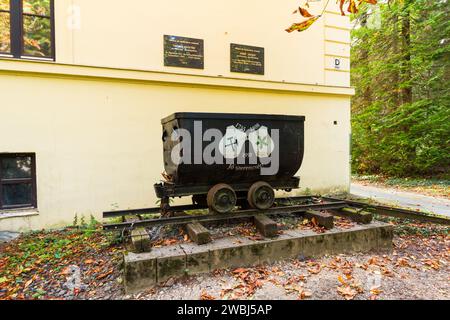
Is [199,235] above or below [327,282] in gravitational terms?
above

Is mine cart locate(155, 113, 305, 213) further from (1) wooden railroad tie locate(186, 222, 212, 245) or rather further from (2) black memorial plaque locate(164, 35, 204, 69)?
(2) black memorial plaque locate(164, 35, 204, 69)

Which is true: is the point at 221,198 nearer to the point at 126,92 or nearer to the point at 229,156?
the point at 229,156

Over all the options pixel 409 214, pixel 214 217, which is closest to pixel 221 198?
pixel 214 217

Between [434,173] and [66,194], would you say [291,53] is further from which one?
[434,173]

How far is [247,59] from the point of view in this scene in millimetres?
6695

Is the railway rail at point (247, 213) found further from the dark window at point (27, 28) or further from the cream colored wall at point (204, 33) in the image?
the dark window at point (27, 28)

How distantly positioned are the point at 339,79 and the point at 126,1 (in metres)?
5.87

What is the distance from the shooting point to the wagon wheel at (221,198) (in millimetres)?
3764

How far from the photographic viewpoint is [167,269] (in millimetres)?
2943

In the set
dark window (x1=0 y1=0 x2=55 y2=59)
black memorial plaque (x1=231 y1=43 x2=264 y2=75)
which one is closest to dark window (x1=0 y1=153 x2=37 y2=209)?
dark window (x1=0 y1=0 x2=55 y2=59)

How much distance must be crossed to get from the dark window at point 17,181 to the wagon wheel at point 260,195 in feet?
13.9

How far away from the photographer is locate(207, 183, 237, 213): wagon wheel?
376 cm

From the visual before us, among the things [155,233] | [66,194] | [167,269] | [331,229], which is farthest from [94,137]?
[331,229]

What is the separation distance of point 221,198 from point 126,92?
3.45 meters
